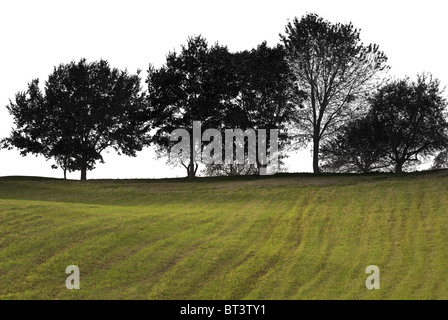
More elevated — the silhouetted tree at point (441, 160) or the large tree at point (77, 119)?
the large tree at point (77, 119)

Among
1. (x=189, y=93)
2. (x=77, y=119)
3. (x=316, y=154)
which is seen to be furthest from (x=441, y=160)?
(x=77, y=119)

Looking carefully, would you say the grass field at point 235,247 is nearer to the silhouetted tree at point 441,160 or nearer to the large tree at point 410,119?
the large tree at point 410,119

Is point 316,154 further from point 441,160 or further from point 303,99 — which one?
point 441,160

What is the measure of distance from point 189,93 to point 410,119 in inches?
900

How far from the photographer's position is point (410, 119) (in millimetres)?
55562

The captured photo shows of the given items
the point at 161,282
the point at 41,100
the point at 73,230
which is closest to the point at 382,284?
the point at 161,282

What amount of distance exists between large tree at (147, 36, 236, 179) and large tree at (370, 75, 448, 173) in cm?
1597

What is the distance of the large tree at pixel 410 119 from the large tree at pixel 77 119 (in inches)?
1018

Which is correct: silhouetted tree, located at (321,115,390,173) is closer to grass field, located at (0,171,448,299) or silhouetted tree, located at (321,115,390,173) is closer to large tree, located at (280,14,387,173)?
large tree, located at (280,14,387,173)

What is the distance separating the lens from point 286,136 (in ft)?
184

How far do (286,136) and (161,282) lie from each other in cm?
3908

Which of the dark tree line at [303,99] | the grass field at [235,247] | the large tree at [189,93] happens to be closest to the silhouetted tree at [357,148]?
the dark tree line at [303,99]

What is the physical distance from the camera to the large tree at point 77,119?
60.6 metres
